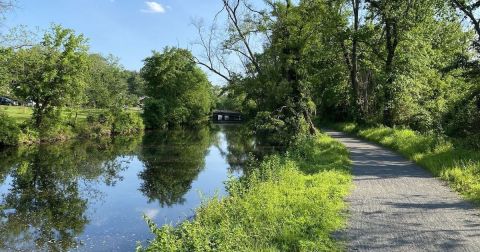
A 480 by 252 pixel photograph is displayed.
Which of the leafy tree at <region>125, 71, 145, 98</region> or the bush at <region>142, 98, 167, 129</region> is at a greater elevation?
the leafy tree at <region>125, 71, 145, 98</region>

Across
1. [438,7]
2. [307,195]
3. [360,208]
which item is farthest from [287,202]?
[438,7]

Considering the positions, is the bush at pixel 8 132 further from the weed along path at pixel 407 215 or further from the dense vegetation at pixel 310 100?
the weed along path at pixel 407 215

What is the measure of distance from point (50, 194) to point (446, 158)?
52.2ft

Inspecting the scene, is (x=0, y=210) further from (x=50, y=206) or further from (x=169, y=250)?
(x=169, y=250)

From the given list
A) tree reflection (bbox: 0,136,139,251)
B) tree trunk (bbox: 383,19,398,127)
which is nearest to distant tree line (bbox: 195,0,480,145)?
tree trunk (bbox: 383,19,398,127)

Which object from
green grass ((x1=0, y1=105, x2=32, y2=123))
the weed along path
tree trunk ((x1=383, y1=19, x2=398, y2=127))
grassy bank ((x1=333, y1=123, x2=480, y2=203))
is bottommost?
the weed along path

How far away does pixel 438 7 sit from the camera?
27031 mm

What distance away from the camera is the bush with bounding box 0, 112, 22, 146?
3478 centimetres

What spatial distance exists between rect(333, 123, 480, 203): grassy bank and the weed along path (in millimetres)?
400

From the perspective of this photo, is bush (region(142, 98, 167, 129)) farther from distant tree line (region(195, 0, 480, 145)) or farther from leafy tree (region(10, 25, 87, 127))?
distant tree line (region(195, 0, 480, 145))

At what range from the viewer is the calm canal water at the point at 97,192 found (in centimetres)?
1322

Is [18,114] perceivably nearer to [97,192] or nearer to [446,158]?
[97,192]

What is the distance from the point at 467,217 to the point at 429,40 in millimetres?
25650

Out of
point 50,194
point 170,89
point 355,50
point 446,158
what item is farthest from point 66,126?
point 446,158
